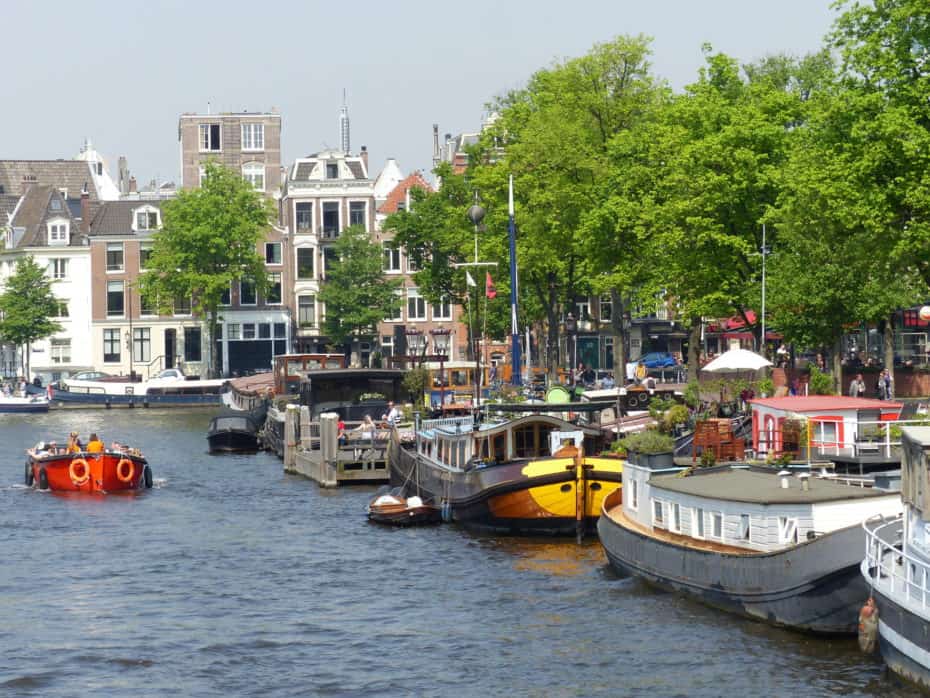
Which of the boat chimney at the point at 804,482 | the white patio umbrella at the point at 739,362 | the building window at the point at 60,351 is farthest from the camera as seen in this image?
the building window at the point at 60,351

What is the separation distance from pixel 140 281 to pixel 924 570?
98794mm

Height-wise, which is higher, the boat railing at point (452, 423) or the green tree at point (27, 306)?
the green tree at point (27, 306)

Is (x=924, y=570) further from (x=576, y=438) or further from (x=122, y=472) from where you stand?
(x=122, y=472)

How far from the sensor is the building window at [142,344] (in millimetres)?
128875

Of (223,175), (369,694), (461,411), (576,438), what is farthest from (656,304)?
(223,175)

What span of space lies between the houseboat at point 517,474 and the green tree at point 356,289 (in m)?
67.3

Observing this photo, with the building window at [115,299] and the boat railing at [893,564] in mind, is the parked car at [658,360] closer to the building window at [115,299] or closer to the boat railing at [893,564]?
the building window at [115,299]

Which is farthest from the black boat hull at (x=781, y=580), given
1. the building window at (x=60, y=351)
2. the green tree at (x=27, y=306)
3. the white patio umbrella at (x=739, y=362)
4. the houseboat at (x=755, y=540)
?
the building window at (x=60, y=351)

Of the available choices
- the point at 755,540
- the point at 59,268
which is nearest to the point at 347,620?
the point at 755,540

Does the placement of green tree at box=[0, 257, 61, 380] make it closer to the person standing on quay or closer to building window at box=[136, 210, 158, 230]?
building window at box=[136, 210, 158, 230]

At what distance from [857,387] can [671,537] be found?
28.7 meters

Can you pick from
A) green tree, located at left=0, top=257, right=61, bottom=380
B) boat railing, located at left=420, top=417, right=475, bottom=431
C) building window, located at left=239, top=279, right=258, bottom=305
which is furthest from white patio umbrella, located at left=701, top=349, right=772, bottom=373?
green tree, located at left=0, top=257, right=61, bottom=380

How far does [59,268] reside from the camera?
436 ft

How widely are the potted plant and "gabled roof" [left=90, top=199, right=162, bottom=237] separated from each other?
309ft
